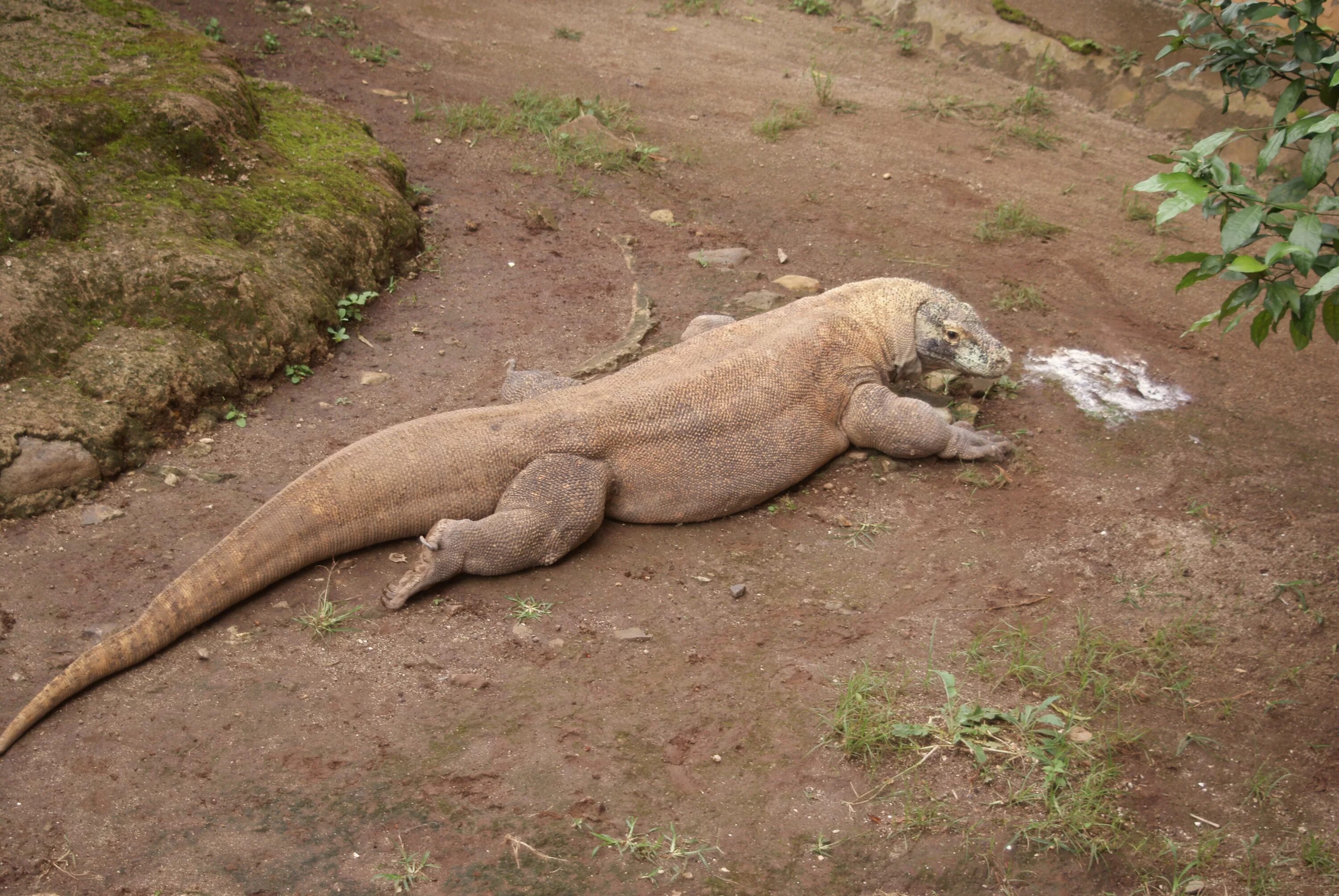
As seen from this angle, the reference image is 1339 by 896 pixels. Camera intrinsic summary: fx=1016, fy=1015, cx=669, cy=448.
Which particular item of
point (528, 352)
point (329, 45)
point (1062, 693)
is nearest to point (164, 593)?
point (528, 352)

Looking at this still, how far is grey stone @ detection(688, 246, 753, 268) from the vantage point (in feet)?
21.4

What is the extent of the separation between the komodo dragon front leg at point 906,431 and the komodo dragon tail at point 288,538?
199cm

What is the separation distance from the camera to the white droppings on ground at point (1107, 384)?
5.19 meters

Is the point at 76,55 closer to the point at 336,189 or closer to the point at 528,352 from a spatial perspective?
the point at 336,189

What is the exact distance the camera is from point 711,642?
3754mm

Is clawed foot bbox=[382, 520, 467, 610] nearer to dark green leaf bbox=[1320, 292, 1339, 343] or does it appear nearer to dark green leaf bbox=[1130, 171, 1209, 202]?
dark green leaf bbox=[1130, 171, 1209, 202]

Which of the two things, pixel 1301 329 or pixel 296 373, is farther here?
pixel 296 373

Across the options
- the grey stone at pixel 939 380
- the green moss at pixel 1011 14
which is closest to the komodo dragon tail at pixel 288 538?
the grey stone at pixel 939 380

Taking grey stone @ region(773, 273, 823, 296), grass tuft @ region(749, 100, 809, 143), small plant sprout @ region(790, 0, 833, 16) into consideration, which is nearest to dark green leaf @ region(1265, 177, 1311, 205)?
grey stone @ region(773, 273, 823, 296)

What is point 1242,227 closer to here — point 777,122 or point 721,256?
point 721,256

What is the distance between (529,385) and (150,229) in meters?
2.08

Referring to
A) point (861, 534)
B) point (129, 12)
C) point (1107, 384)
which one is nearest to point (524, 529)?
point (861, 534)

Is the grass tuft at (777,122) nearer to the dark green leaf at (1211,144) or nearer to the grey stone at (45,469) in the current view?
the grey stone at (45,469)

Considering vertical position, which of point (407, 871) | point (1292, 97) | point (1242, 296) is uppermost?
point (1292, 97)
